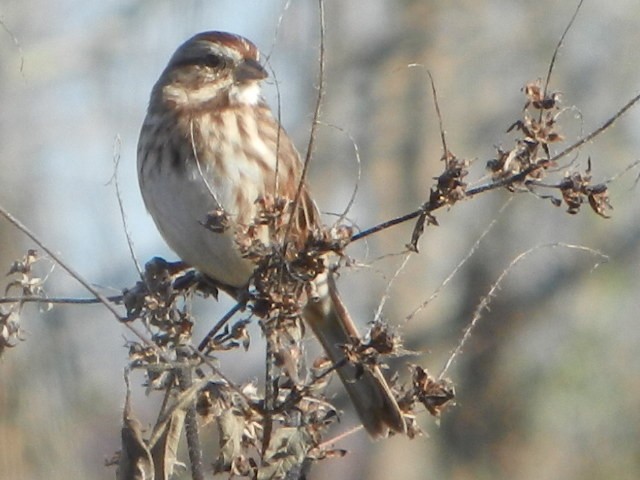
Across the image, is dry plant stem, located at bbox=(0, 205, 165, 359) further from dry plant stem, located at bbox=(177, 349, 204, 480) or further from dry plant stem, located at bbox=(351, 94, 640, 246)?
dry plant stem, located at bbox=(351, 94, 640, 246)

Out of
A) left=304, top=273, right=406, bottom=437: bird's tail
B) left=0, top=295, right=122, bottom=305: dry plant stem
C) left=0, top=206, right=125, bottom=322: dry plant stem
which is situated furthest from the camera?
left=304, top=273, right=406, bottom=437: bird's tail

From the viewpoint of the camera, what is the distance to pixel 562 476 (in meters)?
12.9

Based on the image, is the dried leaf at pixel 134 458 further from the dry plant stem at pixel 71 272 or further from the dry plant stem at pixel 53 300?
the dry plant stem at pixel 53 300

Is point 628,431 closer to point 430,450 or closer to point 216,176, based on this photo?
point 430,450

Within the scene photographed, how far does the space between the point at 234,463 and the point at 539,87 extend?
1.22 m

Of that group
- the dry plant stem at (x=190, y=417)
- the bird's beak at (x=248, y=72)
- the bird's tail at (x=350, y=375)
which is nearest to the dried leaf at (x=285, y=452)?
the dry plant stem at (x=190, y=417)

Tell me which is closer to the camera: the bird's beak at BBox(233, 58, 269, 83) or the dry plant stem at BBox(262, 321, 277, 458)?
the dry plant stem at BBox(262, 321, 277, 458)

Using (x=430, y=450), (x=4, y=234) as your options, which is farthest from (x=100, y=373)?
(x=430, y=450)

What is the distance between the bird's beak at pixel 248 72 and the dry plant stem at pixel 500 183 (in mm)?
1977

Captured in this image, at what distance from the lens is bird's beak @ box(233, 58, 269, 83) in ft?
18.4

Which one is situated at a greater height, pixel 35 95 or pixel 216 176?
pixel 35 95

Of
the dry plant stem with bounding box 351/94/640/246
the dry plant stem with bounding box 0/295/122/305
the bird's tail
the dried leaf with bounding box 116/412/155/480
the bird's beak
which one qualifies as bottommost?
the dried leaf with bounding box 116/412/155/480

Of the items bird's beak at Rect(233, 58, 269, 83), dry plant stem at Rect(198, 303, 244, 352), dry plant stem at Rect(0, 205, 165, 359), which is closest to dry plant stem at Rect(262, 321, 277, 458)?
dry plant stem at Rect(198, 303, 244, 352)

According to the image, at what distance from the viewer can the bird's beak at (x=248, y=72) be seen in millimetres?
5613
